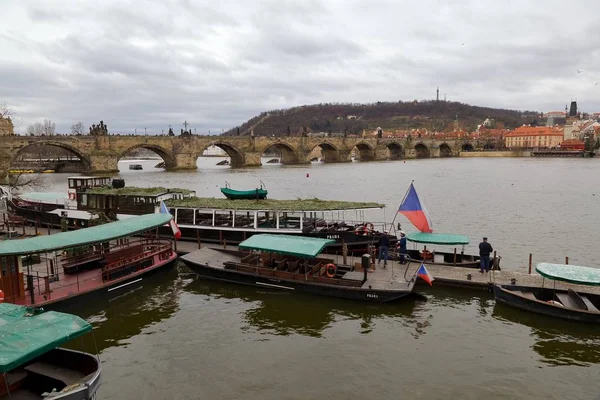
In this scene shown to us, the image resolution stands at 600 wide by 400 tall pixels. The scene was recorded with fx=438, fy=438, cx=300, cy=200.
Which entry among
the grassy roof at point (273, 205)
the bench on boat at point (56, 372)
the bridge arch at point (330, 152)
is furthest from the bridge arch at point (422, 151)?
the bench on boat at point (56, 372)

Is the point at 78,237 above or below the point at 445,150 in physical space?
below

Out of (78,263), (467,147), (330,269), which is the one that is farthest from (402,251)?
(467,147)

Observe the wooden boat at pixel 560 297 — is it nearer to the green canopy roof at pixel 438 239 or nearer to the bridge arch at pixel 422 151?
the green canopy roof at pixel 438 239

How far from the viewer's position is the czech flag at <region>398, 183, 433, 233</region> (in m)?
22.1

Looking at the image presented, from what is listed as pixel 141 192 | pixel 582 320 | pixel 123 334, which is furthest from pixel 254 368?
pixel 141 192

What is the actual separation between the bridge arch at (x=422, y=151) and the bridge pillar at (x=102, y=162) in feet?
356

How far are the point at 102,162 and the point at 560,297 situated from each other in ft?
265

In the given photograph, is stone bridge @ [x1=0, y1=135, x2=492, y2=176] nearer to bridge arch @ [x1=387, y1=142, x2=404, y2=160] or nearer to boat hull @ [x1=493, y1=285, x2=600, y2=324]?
bridge arch @ [x1=387, y1=142, x2=404, y2=160]

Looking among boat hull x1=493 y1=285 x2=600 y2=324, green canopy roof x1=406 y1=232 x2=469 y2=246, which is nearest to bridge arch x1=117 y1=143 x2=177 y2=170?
green canopy roof x1=406 y1=232 x2=469 y2=246

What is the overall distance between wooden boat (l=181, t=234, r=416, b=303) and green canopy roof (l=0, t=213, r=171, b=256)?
2766mm

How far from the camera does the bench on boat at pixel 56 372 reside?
429 inches

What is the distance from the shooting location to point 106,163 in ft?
271

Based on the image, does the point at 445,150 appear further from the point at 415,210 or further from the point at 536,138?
the point at 415,210

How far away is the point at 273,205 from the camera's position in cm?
2580
